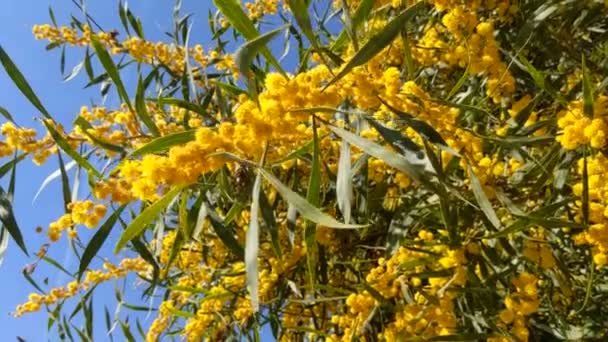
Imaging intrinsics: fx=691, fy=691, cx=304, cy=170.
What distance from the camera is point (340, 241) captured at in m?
2.40

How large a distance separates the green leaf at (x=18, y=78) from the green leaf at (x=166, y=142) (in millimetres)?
259

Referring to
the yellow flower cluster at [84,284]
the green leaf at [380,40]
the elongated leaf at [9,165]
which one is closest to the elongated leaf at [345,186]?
the green leaf at [380,40]

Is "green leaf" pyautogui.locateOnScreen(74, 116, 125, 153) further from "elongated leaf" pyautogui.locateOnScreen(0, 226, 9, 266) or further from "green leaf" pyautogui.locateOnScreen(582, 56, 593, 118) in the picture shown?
"green leaf" pyautogui.locateOnScreen(582, 56, 593, 118)

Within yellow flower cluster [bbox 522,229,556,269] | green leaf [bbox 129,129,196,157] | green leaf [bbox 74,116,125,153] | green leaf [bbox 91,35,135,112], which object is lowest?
yellow flower cluster [bbox 522,229,556,269]

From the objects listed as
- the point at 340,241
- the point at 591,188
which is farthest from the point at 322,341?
the point at 591,188

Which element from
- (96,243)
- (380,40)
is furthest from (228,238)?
(380,40)

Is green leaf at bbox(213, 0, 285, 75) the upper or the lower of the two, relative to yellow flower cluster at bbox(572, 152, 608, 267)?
upper

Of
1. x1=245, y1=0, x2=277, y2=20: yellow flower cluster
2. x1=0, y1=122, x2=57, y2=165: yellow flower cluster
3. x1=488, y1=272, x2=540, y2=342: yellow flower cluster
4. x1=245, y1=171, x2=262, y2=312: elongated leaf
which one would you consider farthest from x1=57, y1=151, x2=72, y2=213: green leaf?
x1=245, y1=0, x2=277, y2=20: yellow flower cluster

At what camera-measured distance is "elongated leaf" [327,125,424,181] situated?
3.90 ft

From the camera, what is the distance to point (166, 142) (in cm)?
139

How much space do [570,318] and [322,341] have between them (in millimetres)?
923

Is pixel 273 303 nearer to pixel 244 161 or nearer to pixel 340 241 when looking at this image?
pixel 340 241

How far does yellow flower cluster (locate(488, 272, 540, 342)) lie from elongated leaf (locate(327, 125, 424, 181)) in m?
0.71

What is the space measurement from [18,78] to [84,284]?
140 cm
